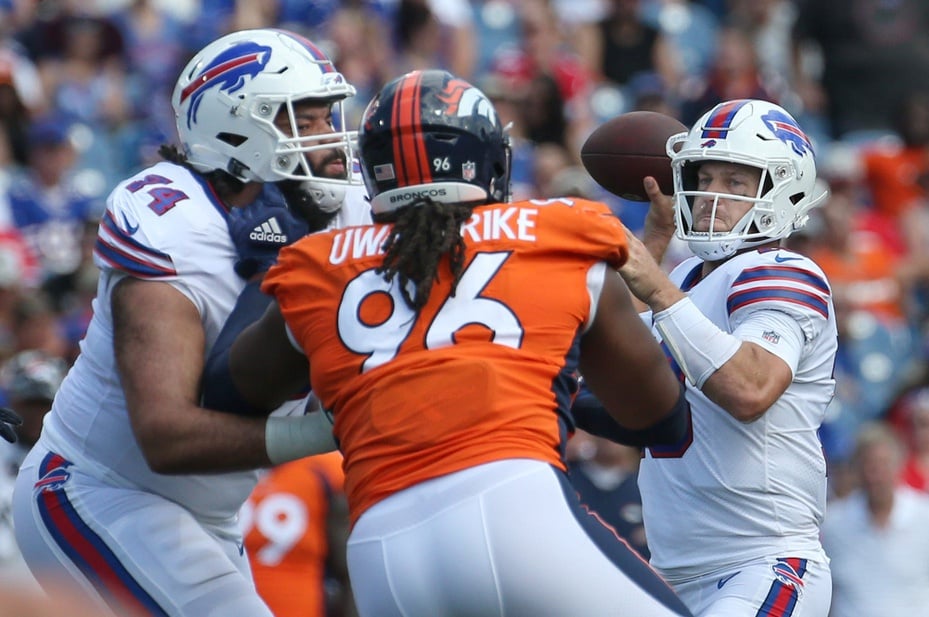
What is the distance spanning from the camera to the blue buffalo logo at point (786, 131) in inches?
164

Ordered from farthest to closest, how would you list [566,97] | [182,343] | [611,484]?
[566,97] → [611,484] → [182,343]

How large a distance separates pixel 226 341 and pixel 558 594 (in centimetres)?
106

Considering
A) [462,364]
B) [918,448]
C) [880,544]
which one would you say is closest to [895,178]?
[918,448]

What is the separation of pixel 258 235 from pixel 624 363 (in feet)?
3.63

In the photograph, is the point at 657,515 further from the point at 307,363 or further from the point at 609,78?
the point at 609,78

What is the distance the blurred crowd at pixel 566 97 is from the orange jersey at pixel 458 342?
471 centimetres

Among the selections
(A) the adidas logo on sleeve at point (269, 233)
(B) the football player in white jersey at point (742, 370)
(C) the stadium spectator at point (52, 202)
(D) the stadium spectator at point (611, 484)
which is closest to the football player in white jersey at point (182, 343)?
(A) the adidas logo on sleeve at point (269, 233)

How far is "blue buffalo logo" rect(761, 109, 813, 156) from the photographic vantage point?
4176 millimetres

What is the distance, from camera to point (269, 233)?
3.77 meters

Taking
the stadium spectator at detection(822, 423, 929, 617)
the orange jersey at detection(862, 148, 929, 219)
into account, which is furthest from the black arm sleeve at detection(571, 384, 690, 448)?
the orange jersey at detection(862, 148, 929, 219)

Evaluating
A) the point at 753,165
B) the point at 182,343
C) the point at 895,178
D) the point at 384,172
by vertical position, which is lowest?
the point at 895,178

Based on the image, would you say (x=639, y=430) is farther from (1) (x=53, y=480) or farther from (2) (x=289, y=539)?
(2) (x=289, y=539)

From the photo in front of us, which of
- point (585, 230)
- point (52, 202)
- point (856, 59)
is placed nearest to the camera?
point (585, 230)

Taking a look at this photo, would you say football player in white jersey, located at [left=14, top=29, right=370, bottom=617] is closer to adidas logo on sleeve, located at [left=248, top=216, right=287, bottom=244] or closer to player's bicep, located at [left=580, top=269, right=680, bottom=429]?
adidas logo on sleeve, located at [left=248, top=216, right=287, bottom=244]
